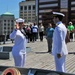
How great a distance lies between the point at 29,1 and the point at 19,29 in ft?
601

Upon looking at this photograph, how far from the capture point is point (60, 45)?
6664mm

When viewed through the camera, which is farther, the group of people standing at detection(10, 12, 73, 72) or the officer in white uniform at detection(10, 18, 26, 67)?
the officer in white uniform at detection(10, 18, 26, 67)

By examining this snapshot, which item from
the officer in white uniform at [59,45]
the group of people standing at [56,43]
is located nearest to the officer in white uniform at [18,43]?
the group of people standing at [56,43]

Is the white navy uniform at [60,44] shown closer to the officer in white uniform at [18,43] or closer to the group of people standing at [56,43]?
the group of people standing at [56,43]

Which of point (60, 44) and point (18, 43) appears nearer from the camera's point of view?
point (60, 44)

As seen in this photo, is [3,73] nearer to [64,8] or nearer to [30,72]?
[30,72]

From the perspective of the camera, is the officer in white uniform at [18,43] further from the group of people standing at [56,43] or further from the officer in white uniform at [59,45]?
the officer in white uniform at [59,45]

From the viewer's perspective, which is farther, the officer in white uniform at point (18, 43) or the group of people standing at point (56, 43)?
the officer in white uniform at point (18, 43)

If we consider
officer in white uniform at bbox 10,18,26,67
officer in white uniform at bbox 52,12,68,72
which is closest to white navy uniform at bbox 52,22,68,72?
officer in white uniform at bbox 52,12,68,72

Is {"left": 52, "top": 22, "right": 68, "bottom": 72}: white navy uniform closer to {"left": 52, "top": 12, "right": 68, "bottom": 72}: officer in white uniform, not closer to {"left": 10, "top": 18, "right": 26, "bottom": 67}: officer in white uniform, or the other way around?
{"left": 52, "top": 12, "right": 68, "bottom": 72}: officer in white uniform

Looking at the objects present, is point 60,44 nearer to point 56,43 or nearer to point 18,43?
point 56,43

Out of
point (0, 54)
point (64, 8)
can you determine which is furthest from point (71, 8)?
point (0, 54)

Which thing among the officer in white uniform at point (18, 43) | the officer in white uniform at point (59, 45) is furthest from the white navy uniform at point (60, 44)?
the officer in white uniform at point (18, 43)

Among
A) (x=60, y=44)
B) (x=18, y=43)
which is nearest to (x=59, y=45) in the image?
(x=60, y=44)
